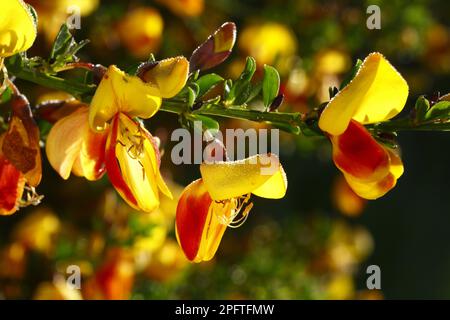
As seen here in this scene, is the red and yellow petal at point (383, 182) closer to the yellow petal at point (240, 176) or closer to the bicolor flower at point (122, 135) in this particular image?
the yellow petal at point (240, 176)

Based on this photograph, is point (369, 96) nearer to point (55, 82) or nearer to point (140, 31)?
point (55, 82)

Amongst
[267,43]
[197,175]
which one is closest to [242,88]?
[267,43]

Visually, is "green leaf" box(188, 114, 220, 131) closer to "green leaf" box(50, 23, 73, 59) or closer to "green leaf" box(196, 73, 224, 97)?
"green leaf" box(196, 73, 224, 97)

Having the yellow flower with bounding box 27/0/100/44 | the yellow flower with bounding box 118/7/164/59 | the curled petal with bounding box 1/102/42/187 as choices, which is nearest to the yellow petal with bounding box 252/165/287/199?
the curled petal with bounding box 1/102/42/187

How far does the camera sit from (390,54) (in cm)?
219

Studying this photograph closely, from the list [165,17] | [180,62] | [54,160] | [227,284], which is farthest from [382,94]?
[165,17]

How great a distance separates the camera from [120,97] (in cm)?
84

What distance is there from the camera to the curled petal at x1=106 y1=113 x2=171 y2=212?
87 cm

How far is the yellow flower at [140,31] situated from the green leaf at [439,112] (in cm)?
100

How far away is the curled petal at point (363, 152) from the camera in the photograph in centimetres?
84

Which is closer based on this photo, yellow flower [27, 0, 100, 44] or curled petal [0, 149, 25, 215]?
curled petal [0, 149, 25, 215]

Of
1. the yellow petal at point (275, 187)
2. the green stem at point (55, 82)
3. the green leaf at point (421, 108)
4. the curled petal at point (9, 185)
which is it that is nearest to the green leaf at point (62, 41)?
the green stem at point (55, 82)

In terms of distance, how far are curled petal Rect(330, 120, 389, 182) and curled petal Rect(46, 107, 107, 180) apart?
0.25 m

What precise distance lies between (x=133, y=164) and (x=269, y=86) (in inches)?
6.3
